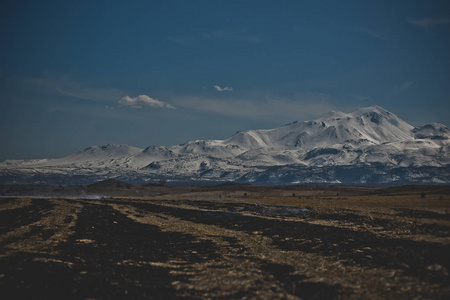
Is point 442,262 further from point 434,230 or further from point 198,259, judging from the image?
point 198,259

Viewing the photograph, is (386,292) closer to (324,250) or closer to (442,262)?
(442,262)

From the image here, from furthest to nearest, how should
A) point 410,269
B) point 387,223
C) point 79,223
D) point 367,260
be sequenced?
point 79,223 → point 387,223 → point 367,260 → point 410,269

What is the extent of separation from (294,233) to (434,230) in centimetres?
1468

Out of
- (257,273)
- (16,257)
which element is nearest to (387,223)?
(257,273)

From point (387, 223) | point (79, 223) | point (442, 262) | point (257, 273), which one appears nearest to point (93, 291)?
point (257, 273)

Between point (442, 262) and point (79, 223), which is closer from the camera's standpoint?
point (442, 262)

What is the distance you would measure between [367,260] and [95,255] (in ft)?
74.0

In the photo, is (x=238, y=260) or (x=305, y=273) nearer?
(x=305, y=273)

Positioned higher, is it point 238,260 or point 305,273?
point 305,273

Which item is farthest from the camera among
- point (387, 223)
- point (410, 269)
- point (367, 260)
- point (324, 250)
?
point (387, 223)

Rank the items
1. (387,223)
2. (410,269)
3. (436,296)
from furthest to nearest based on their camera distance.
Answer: (387,223) < (410,269) < (436,296)

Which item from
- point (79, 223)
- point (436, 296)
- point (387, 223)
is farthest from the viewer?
point (79, 223)

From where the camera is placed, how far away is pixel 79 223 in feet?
184

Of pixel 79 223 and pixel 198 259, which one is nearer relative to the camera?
pixel 198 259
